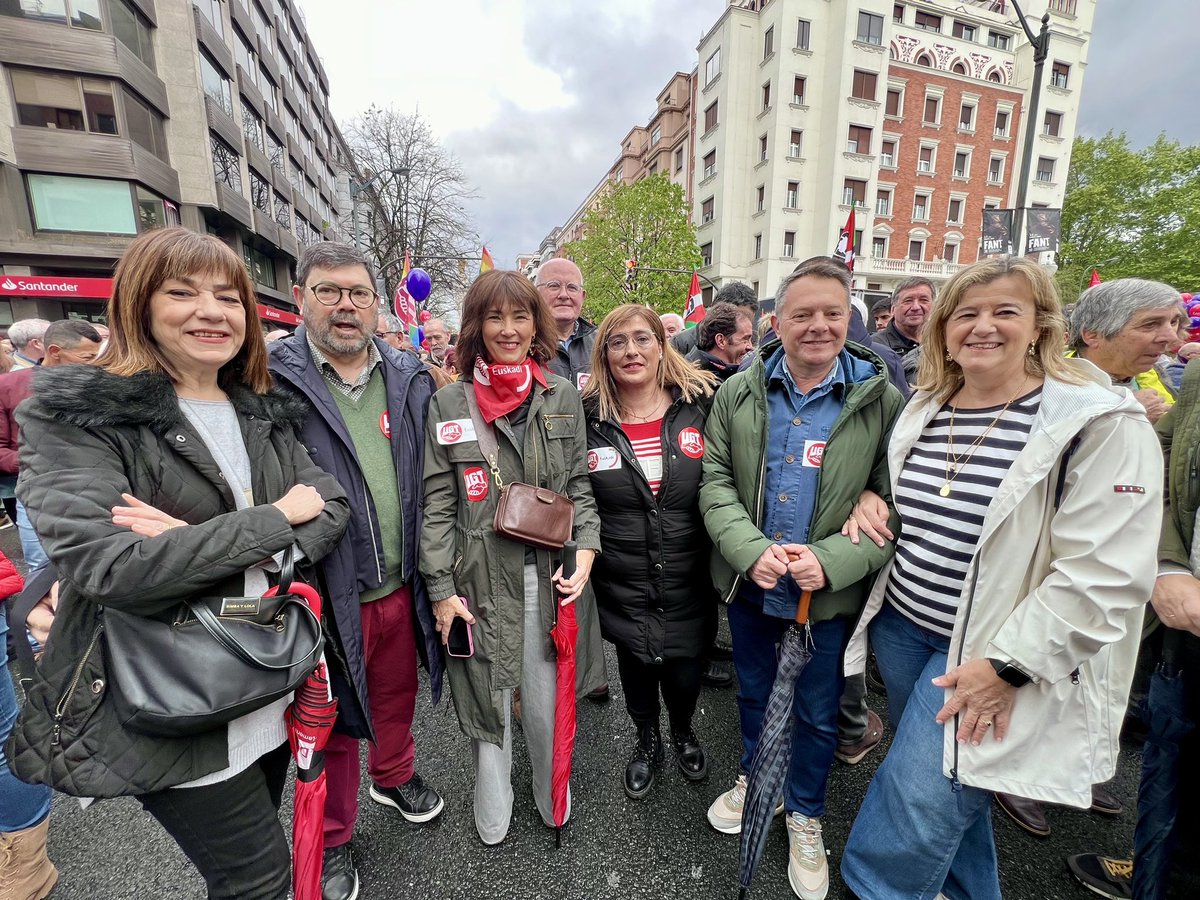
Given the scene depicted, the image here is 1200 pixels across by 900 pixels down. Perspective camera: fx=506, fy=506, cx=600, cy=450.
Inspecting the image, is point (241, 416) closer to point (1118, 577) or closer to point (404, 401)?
point (404, 401)

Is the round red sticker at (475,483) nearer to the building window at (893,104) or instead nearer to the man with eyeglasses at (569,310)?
the man with eyeglasses at (569,310)

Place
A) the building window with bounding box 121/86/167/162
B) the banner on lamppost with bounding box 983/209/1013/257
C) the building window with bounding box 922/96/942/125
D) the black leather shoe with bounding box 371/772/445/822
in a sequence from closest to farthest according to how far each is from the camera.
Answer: the black leather shoe with bounding box 371/772/445/822, the banner on lamppost with bounding box 983/209/1013/257, the building window with bounding box 121/86/167/162, the building window with bounding box 922/96/942/125

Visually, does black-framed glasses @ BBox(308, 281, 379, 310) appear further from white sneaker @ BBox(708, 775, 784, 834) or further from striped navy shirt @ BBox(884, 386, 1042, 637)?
white sneaker @ BBox(708, 775, 784, 834)

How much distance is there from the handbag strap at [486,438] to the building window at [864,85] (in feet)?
112

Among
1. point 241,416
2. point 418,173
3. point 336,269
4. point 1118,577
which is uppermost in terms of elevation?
point 418,173

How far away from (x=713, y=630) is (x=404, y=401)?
1825 mm

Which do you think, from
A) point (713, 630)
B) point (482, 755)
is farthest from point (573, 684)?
point (713, 630)

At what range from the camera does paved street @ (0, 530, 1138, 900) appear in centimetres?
211

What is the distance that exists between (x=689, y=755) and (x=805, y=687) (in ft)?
3.00

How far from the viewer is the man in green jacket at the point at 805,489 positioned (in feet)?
6.57

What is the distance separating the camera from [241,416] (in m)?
1.70

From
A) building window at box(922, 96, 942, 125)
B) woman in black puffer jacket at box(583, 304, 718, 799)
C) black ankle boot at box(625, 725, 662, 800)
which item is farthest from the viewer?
building window at box(922, 96, 942, 125)

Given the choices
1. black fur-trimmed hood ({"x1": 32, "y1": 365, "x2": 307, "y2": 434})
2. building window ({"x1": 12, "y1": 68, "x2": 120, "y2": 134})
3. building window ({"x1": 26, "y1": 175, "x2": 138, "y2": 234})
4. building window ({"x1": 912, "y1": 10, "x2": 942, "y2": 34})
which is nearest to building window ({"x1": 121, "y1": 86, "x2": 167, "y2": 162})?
building window ({"x1": 12, "y1": 68, "x2": 120, "y2": 134})

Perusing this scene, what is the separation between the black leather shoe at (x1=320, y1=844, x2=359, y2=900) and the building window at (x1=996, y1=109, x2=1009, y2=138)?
137ft
